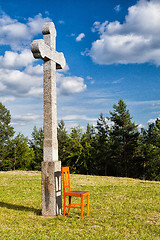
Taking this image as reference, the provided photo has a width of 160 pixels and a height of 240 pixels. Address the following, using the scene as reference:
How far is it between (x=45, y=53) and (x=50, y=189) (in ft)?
11.3

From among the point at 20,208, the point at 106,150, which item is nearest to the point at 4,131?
the point at 106,150

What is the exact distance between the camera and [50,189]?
5914 millimetres

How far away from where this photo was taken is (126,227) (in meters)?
5.27

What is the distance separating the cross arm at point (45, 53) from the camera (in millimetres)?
5930

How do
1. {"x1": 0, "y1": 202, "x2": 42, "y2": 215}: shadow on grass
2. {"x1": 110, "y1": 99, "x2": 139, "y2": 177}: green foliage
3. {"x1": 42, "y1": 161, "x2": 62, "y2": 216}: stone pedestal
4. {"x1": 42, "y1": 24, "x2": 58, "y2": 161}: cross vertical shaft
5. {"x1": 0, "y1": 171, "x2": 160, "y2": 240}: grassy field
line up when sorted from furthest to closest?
{"x1": 110, "y1": 99, "x2": 139, "y2": 177}: green foliage
{"x1": 0, "y1": 202, "x2": 42, "y2": 215}: shadow on grass
{"x1": 42, "y1": 24, "x2": 58, "y2": 161}: cross vertical shaft
{"x1": 42, "y1": 161, "x2": 62, "y2": 216}: stone pedestal
{"x1": 0, "y1": 171, "x2": 160, "y2": 240}: grassy field

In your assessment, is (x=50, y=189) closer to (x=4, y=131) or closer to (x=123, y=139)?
(x=123, y=139)

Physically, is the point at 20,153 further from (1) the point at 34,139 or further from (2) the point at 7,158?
(1) the point at 34,139

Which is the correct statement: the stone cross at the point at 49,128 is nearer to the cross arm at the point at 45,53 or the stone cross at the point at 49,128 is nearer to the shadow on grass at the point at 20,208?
the cross arm at the point at 45,53

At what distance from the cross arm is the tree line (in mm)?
22296

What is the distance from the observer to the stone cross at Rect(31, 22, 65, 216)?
19.5 feet

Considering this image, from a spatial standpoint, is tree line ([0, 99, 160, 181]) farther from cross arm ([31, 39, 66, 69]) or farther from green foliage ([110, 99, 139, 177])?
cross arm ([31, 39, 66, 69])

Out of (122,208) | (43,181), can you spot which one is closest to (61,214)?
(43,181)

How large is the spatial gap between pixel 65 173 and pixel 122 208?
7.46 feet

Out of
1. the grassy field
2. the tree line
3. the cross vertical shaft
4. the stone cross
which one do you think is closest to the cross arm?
the stone cross
